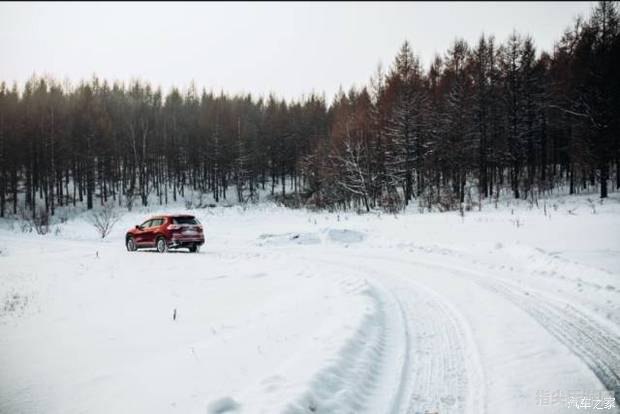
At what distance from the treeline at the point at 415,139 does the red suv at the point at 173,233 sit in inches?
533

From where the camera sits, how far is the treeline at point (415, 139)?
2889cm

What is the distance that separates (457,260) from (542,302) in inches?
222

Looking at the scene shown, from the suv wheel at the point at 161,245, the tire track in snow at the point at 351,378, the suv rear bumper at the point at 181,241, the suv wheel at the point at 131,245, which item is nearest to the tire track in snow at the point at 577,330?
the tire track in snow at the point at 351,378

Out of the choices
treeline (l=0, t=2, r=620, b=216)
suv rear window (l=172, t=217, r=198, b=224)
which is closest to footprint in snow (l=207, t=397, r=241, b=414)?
suv rear window (l=172, t=217, r=198, b=224)

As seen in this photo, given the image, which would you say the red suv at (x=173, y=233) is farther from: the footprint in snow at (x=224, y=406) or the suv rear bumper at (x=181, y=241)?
the footprint in snow at (x=224, y=406)

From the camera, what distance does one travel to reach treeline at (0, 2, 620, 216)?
28.9 metres

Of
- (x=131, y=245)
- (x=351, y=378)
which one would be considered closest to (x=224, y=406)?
(x=351, y=378)

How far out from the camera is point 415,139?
32562 mm

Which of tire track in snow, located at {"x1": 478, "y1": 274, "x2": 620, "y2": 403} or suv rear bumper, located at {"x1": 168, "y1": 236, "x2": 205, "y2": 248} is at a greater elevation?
suv rear bumper, located at {"x1": 168, "y1": 236, "x2": 205, "y2": 248}

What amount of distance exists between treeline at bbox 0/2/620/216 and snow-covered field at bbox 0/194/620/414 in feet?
43.1

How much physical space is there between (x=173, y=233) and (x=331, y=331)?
13.9 metres

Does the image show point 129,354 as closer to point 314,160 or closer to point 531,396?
point 531,396

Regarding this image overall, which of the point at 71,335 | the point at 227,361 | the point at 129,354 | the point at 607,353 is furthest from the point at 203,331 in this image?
the point at 607,353

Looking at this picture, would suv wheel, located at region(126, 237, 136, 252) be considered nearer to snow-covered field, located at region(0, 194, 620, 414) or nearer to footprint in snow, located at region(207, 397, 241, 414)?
snow-covered field, located at region(0, 194, 620, 414)
